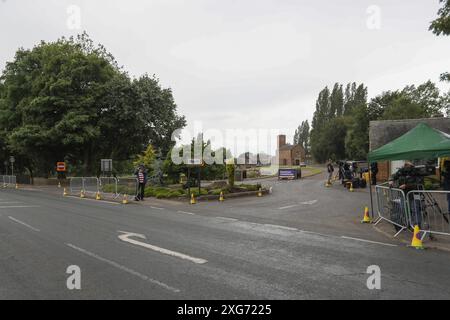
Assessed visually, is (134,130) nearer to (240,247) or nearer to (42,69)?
(42,69)

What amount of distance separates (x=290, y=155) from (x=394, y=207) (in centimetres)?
10476

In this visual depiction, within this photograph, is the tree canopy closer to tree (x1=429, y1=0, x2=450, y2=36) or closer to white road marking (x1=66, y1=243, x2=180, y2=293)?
tree (x1=429, y1=0, x2=450, y2=36)

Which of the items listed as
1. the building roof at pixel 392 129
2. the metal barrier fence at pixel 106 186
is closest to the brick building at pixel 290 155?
the building roof at pixel 392 129

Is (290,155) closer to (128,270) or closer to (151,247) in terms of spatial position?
(151,247)

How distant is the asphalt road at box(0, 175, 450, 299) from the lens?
202 inches

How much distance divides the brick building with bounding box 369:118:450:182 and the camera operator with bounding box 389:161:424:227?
2031cm

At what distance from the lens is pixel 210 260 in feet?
22.4

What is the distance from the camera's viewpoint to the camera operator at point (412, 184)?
9.04 m

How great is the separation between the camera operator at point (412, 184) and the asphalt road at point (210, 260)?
1107 millimetres

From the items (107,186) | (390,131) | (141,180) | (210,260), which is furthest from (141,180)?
(390,131)

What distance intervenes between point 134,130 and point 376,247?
3095 cm

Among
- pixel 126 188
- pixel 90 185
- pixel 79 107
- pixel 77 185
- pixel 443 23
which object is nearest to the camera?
pixel 443 23

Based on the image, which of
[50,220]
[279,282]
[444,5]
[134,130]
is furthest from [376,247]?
[134,130]

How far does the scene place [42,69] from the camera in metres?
37.0
